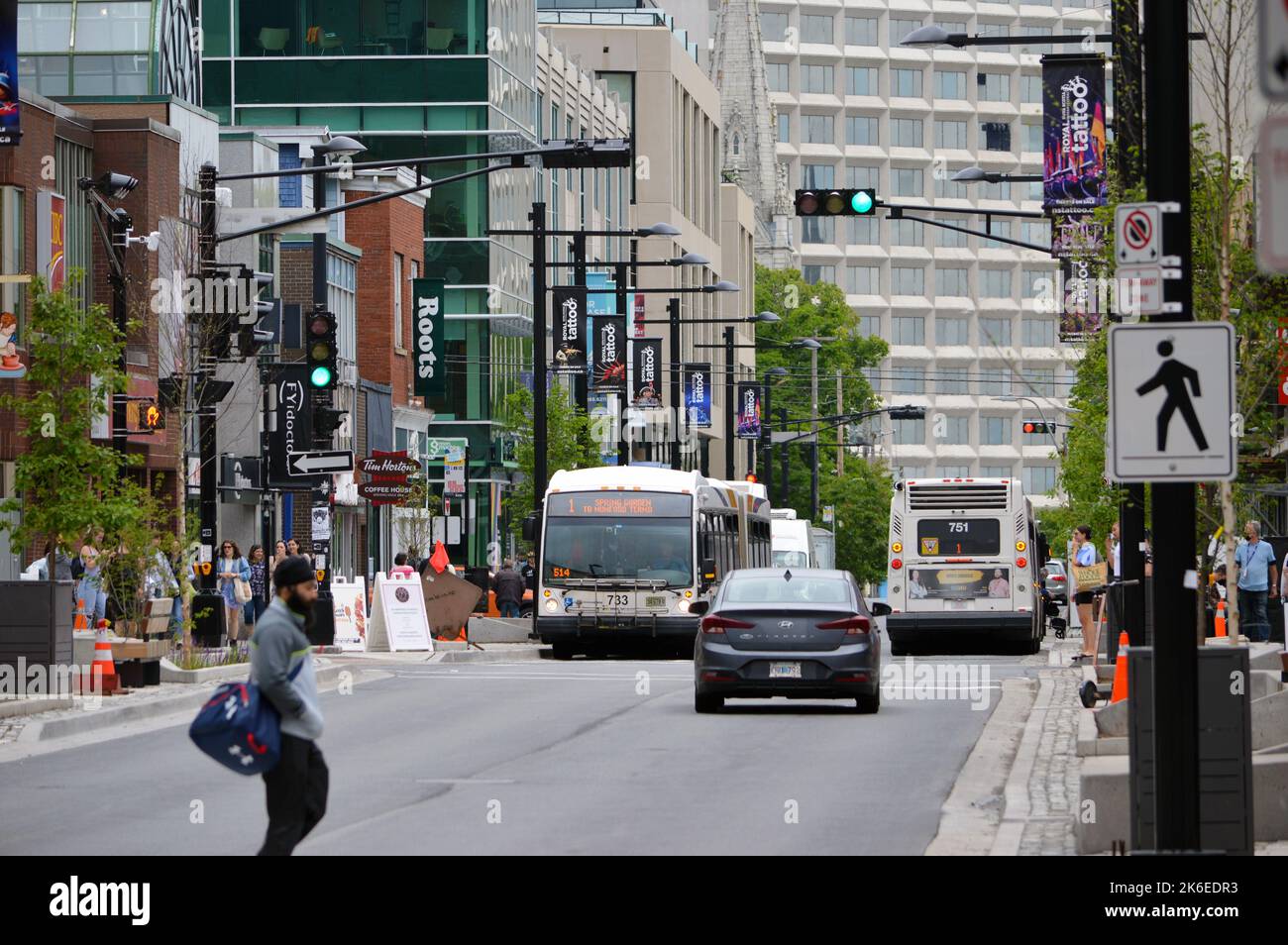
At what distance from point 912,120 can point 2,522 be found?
156628 mm

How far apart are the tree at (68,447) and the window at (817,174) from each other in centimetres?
15201

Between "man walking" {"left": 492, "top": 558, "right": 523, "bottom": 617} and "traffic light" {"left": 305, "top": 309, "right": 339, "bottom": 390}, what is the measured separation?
19.3 meters

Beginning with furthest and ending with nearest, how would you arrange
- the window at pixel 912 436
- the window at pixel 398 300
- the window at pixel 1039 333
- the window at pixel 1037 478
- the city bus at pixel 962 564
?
1. the window at pixel 1039 333
2. the window at pixel 1037 478
3. the window at pixel 912 436
4. the window at pixel 398 300
5. the city bus at pixel 962 564

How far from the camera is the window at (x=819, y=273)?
584ft

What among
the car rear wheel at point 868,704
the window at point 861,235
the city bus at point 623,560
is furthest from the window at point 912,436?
the car rear wheel at point 868,704

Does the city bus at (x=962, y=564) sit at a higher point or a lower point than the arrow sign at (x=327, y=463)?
lower

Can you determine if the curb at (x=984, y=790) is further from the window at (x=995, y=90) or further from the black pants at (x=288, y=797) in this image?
the window at (x=995, y=90)

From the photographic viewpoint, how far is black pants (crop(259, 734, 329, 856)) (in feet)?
38.1

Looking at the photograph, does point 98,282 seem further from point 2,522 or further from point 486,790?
point 486,790

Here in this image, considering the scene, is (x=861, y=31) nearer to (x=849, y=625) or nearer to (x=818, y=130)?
(x=818, y=130)

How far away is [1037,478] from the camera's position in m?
179

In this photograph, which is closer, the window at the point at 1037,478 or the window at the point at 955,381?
the window at the point at 955,381

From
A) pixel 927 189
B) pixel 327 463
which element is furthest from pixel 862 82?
pixel 327 463

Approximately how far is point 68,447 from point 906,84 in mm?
156658
